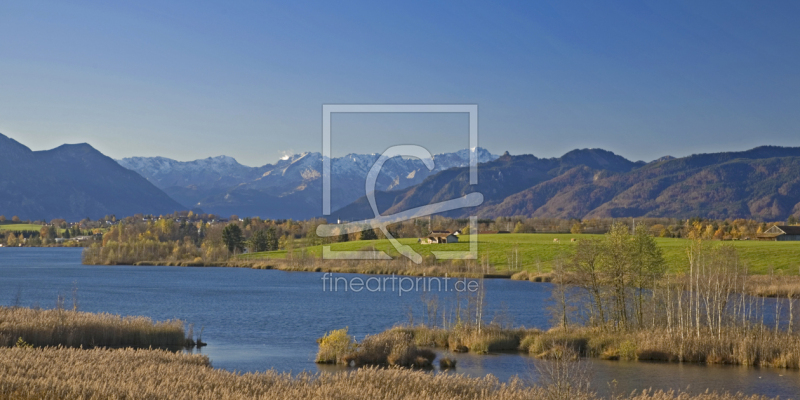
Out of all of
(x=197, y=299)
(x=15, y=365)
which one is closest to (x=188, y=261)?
(x=197, y=299)

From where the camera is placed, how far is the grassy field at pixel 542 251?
289 ft

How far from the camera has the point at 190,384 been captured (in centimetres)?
1816

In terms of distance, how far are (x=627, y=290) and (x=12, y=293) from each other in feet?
200

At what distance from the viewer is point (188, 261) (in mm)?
145750

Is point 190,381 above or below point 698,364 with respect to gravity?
above

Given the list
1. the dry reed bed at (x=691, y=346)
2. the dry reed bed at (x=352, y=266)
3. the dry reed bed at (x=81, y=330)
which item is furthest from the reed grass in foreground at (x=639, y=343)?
the dry reed bed at (x=352, y=266)

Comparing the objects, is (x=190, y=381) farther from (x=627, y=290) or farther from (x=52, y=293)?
(x=52, y=293)

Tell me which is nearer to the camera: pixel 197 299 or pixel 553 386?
pixel 553 386

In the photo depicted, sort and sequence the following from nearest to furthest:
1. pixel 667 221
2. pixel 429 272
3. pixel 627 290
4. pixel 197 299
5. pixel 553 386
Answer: pixel 553 386
pixel 627 290
pixel 197 299
pixel 429 272
pixel 667 221

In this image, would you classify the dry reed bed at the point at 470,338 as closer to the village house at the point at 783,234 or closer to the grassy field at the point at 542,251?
the grassy field at the point at 542,251

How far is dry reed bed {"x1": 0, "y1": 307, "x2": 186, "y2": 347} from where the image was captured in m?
32.0

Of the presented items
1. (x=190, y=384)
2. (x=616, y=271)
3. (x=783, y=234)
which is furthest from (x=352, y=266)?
(x=190, y=384)

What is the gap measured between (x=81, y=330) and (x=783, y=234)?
132459 mm

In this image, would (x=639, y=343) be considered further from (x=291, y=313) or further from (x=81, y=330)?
(x=291, y=313)
